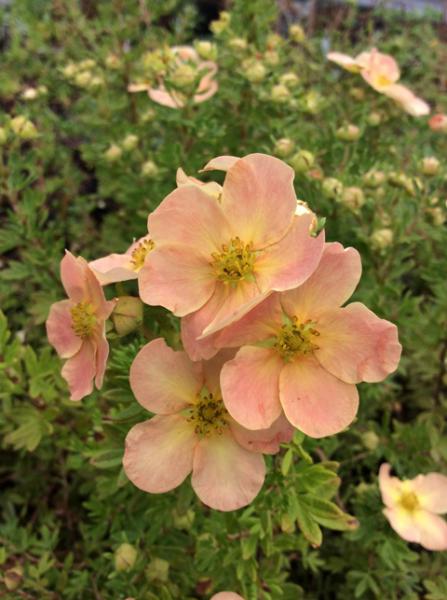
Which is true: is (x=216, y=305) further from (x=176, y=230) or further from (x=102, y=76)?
(x=102, y=76)

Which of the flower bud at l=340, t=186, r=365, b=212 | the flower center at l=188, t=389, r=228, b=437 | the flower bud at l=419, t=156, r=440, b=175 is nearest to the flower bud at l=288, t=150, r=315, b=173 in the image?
the flower bud at l=340, t=186, r=365, b=212

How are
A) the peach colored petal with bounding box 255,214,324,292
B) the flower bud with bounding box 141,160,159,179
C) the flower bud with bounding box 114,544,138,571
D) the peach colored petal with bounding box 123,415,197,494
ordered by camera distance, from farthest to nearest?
the flower bud with bounding box 141,160,159,179 → the flower bud with bounding box 114,544,138,571 → the peach colored petal with bounding box 123,415,197,494 → the peach colored petal with bounding box 255,214,324,292

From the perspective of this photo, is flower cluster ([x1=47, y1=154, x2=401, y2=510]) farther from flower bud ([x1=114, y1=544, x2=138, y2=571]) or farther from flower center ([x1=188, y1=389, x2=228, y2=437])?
flower bud ([x1=114, y1=544, x2=138, y2=571])

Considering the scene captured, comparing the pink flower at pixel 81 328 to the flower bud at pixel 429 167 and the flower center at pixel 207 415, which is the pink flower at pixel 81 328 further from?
the flower bud at pixel 429 167

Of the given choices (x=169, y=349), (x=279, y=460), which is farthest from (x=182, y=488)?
(x=169, y=349)

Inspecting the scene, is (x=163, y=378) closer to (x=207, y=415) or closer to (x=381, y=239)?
(x=207, y=415)
